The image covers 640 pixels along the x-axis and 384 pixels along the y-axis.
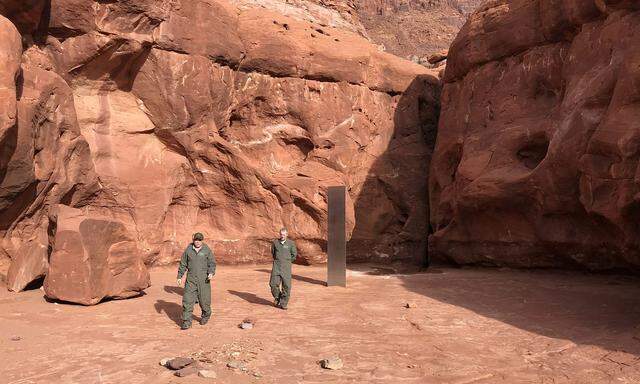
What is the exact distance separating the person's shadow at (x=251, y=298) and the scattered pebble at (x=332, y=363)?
3722 mm

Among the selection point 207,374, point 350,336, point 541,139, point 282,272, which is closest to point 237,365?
point 207,374

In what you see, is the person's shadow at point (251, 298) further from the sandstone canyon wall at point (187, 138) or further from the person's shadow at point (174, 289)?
the sandstone canyon wall at point (187, 138)

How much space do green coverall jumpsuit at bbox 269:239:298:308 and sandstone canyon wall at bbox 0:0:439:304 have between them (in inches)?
105

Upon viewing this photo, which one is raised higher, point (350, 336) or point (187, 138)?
point (187, 138)

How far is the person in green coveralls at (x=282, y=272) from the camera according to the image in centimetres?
913

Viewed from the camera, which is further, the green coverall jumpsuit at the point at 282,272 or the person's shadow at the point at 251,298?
the person's shadow at the point at 251,298

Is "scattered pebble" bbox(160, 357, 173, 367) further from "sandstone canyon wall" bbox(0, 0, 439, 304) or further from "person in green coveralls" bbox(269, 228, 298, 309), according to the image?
"sandstone canyon wall" bbox(0, 0, 439, 304)

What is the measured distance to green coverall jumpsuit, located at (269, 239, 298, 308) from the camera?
9.14 m

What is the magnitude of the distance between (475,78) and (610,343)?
1103 cm

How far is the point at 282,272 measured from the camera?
9.27m

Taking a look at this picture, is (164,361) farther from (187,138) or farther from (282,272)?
(187,138)

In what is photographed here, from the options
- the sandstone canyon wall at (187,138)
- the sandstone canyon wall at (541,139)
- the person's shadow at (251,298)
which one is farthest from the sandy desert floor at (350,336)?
the sandstone canyon wall at (541,139)

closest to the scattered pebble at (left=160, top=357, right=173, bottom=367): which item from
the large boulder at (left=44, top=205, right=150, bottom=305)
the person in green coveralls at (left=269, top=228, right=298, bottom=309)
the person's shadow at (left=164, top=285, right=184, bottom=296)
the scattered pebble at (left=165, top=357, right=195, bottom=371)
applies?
the scattered pebble at (left=165, top=357, right=195, bottom=371)

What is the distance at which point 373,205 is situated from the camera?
17891 millimetres
